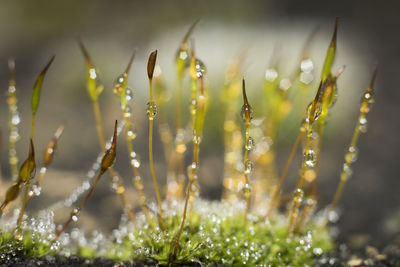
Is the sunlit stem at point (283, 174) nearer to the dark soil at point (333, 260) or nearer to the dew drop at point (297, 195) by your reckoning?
the dew drop at point (297, 195)

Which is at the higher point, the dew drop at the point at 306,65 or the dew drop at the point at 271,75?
the dew drop at the point at 306,65

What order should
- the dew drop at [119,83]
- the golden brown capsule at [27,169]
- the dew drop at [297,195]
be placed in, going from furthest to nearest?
the dew drop at [297,195] → the dew drop at [119,83] → the golden brown capsule at [27,169]

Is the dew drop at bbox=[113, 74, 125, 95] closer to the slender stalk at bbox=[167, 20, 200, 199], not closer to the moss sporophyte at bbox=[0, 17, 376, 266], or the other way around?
the moss sporophyte at bbox=[0, 17, 376, 266]

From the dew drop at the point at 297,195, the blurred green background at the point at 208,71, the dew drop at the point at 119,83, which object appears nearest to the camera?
the dew drop at the point at 119,83

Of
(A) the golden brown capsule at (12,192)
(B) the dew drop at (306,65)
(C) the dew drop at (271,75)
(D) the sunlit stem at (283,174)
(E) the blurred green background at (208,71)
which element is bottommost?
(A) the golden brown capsule at (12,192)

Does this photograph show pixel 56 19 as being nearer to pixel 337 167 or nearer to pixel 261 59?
pixel 261 59

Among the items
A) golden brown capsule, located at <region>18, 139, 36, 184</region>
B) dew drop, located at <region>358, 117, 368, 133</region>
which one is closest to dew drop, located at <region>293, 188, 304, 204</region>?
dew drop, located at <region>358, 117, 368, 133</region>

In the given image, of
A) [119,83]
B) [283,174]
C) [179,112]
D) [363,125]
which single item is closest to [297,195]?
[283,174]

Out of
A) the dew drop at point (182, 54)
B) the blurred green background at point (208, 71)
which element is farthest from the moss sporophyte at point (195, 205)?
the blurred green background at point (208, 71)
